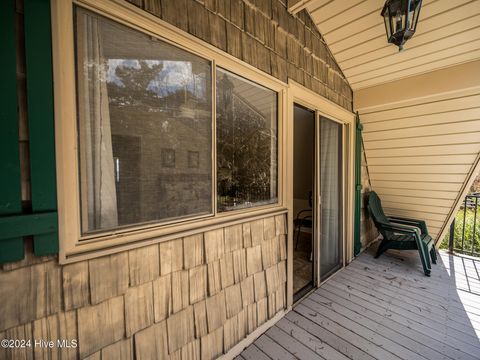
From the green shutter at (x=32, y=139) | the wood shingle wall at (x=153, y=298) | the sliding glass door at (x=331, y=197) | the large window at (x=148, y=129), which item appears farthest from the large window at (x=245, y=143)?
the sliding glass door at (x=331, y=197)

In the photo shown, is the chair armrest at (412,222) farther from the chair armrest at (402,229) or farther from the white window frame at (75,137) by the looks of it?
the white window frame at (75,137)

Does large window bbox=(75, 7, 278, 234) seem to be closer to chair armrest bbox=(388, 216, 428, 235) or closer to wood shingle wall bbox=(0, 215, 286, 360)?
wood shingle wall bbox=(0, 215, 286, 360)

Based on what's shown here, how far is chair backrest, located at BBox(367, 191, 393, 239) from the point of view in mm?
3240

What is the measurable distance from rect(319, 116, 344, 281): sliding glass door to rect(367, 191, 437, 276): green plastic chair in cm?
77

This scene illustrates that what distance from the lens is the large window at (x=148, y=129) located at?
0.94 m

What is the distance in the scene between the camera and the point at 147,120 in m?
1.10

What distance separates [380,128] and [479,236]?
3.55 meters

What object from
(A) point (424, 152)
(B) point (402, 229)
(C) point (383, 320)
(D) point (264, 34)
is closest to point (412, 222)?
(B) point (402, 229)

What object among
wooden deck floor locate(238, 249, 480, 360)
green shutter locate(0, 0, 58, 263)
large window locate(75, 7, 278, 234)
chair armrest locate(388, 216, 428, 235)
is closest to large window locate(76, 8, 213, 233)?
large window locate(75, 7, 278, 234)

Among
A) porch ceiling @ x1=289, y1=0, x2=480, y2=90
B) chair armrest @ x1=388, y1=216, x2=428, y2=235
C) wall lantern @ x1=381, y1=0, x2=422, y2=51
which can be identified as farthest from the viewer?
chair armrest @ x1=388, y1=216, x2=428, y2=235

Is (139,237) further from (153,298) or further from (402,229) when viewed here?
(402,229)

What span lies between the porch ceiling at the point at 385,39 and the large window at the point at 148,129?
138 centimetres

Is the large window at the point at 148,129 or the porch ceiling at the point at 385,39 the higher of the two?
the porch ceiling at the point at 385,39

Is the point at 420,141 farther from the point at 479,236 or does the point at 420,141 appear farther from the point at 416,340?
the point at 479,236
